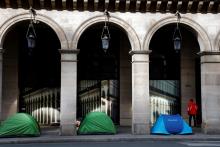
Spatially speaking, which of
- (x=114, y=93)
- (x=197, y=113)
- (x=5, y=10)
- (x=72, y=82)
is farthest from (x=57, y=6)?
(x=197, y=113)

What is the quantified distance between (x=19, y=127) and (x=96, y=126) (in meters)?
3.36

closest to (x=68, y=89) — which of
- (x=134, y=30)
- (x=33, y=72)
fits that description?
(x=134, y=30)

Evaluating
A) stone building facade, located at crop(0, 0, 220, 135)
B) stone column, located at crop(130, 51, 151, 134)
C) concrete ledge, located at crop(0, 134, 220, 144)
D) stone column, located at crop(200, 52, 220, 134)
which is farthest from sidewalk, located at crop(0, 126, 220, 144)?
stone column, located at crop(200, 52, 220, 134)

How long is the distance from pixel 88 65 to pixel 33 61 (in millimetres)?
3060

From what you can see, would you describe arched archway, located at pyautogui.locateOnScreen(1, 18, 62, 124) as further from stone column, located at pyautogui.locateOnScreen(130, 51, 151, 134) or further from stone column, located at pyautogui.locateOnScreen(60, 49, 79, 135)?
stone column, located at pyautogui.locateOnScreen(130, 51, 151, 134)

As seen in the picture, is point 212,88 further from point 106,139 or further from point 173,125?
point 106,139

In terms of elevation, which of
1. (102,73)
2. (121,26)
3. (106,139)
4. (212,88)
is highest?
(121,26)

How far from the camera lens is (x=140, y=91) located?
18312 mm

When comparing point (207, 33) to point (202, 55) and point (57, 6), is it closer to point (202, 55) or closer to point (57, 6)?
point (202, 55)

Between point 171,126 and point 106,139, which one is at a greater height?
point 171,126

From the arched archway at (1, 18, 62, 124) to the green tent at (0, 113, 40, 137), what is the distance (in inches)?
180

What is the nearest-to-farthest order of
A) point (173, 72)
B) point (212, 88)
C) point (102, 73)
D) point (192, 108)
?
1. point (212, 88)
2. point (192, 108)
3. point (102, 73)
4. point (173, 72)

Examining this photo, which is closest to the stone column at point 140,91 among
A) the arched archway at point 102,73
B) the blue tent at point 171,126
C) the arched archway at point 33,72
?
the blue tent at point 171,126

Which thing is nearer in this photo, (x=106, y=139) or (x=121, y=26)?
(x=106, y=139)
